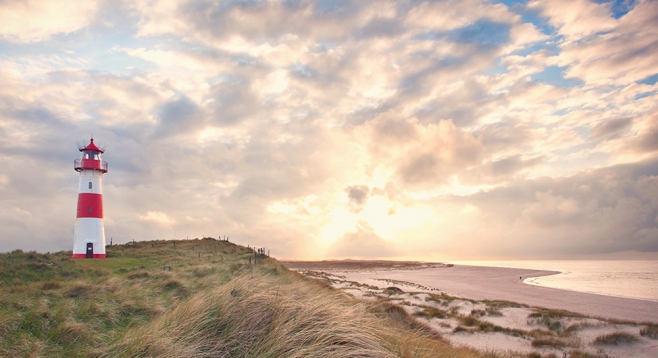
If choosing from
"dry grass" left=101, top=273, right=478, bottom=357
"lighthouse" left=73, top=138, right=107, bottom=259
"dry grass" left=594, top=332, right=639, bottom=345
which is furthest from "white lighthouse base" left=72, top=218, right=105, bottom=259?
"dry grass" left=594, top=332, right=639, bottom=345

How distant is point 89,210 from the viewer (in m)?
30.5

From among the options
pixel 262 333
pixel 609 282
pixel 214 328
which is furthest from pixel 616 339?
pixel 609 282

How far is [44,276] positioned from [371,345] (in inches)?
848

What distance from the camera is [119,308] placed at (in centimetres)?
961

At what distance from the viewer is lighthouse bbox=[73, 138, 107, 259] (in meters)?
30.1

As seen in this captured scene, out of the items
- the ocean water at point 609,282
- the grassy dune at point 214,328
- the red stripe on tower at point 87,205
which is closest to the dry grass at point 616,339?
the grassy dune at point 214,328

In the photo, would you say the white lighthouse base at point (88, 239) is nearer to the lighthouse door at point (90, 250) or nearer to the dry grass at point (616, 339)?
the lighthouse door at point (90, 250)

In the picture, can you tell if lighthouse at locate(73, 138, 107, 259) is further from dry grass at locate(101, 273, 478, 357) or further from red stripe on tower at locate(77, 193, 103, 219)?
dry grass at locate(101, 273, 478, 357)

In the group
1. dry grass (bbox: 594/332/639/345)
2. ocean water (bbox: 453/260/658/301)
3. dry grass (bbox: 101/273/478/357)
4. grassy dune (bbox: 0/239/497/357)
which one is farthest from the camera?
ocean water (bbox: 453/260/658/301)

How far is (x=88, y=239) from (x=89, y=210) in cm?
229

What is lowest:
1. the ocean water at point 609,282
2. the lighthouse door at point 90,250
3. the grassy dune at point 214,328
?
the ocean water at point 609,282

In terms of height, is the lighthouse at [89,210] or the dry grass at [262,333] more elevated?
the lighthouse at [89,210]

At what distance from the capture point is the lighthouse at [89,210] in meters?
30.1

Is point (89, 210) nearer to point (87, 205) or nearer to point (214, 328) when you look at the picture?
point (87, 205)
